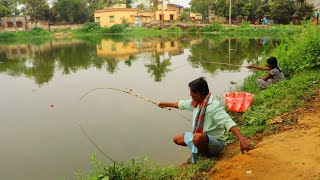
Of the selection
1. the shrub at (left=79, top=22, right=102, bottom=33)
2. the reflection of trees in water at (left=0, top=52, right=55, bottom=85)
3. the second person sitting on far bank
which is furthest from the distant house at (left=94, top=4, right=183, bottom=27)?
the second person sitting on far bank

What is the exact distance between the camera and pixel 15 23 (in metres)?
45.6

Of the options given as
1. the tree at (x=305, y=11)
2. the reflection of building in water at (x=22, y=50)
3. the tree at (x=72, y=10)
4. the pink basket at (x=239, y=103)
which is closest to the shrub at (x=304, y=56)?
the pink basket at (x=239, y=103)

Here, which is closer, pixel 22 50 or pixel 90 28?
pixel 22 50

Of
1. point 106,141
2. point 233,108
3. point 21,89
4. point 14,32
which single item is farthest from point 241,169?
point 14,32

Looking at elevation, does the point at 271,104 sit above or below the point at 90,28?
below

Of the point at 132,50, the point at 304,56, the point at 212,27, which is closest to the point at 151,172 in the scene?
the point at 304,56

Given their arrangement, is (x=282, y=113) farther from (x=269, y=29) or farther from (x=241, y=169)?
(x=269, y=29)

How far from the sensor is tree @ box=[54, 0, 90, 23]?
163ft

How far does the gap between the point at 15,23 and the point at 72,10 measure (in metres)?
8.71

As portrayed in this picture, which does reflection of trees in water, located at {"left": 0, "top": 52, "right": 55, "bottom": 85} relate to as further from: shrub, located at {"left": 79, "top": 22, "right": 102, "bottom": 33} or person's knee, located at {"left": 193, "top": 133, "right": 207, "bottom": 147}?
shrub, located at {"left": 79, "top": 22, "right": 102, "bottom": 33}

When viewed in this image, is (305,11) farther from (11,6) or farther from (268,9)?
(11,6)

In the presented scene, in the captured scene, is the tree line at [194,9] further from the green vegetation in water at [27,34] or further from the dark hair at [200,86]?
the dark hair at [200,86]

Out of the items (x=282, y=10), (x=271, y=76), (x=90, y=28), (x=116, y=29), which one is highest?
(x=282, y=10)

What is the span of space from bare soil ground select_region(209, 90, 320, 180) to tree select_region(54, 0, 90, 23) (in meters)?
48.8
